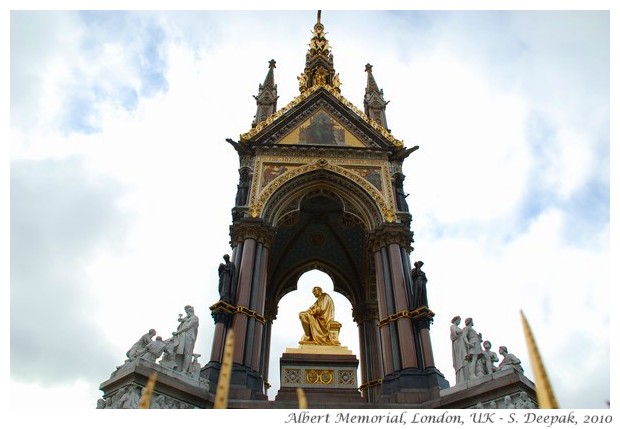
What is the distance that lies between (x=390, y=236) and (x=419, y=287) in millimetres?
1943

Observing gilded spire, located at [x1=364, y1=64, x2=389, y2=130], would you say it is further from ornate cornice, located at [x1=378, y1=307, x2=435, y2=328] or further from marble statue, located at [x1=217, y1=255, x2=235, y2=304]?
marble statue, located at [x1=217, y1=255, x2=235, y2=304]

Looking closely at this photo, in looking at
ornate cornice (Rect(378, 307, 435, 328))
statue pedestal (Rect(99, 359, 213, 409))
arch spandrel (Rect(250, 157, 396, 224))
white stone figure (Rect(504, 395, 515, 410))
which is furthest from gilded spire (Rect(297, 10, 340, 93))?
white stone figure (Rect(504, 395, 515, 410))

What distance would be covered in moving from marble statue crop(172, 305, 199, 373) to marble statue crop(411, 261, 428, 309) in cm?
573

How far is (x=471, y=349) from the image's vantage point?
10.8m

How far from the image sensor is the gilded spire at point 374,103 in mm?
19562

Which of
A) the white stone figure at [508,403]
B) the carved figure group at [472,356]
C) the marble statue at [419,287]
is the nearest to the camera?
the white stone figure at [508,403]

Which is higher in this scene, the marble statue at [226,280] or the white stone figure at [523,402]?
the marble statue at [226,280]

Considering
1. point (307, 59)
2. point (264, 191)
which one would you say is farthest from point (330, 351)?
point (307, 59)

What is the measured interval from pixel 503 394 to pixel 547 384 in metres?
8.25

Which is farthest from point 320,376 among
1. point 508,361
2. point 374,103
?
point 374,103

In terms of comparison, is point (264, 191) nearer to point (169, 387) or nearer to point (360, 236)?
point (360, 236)

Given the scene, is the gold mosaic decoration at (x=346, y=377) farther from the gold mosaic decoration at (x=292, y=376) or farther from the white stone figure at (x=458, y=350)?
the white stone figure at (x=458, y=350)

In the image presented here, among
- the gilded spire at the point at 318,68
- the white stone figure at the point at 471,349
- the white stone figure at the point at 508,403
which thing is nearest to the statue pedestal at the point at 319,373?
the white stone figure at the point at 471,349

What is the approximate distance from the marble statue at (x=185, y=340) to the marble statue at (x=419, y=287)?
5729mm
